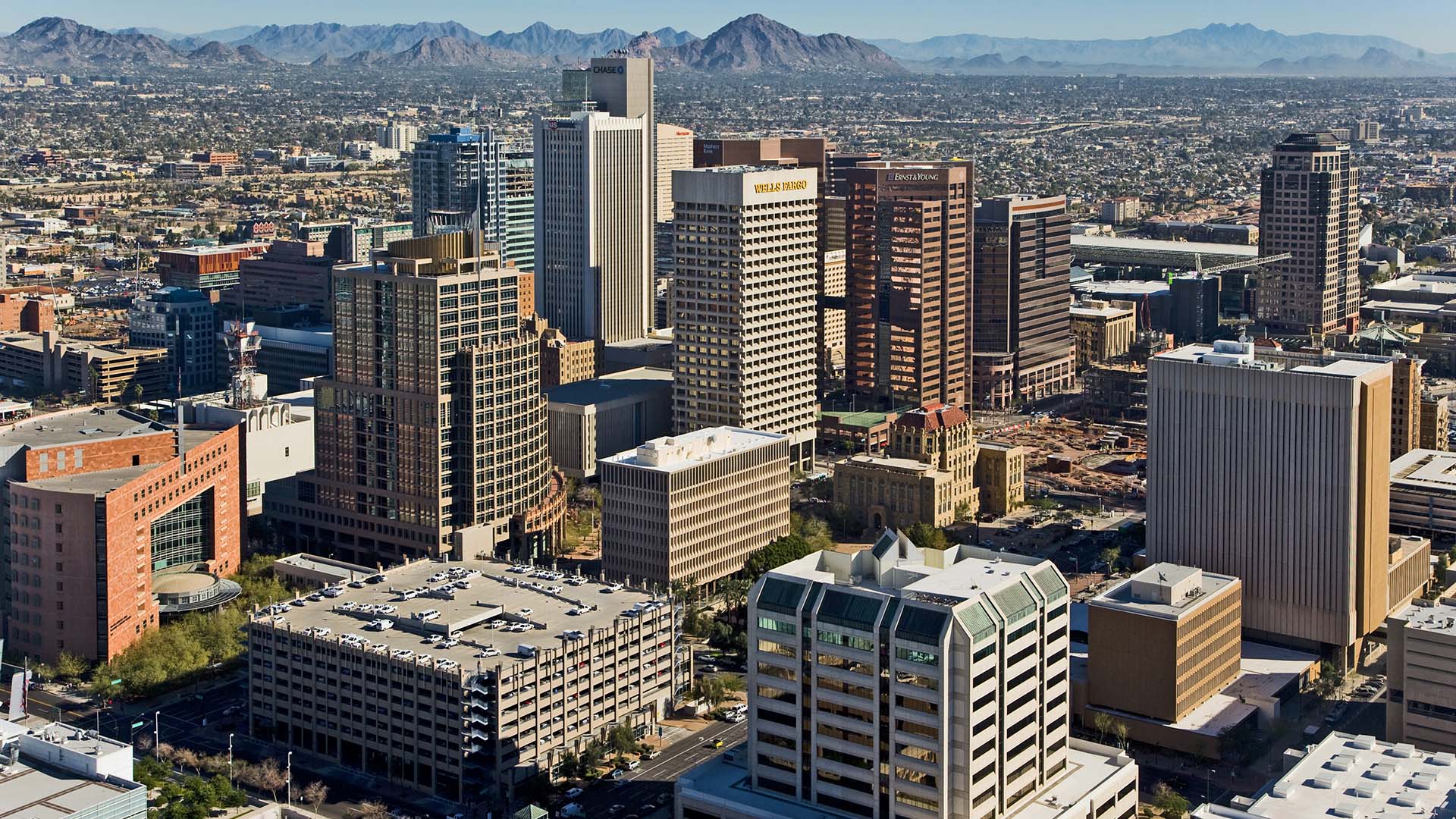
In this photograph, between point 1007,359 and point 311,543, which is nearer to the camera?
point 311,543

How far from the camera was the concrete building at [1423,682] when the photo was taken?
89.2m

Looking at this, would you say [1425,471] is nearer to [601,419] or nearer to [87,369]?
[601,419]

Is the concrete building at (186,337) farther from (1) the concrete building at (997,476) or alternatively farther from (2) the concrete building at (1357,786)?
(2) the concrete building at (1357,786)

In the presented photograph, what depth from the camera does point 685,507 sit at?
118m

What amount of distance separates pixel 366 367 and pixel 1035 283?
83145 mm

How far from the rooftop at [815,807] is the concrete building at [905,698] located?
0.07 meters

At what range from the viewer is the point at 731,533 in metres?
123

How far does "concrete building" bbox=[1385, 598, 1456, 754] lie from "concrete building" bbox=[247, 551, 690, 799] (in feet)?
114

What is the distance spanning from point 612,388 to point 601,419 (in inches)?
223

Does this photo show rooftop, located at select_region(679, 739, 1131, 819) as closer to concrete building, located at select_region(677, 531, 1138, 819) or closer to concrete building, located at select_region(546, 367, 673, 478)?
concrete building, located at select_region(677, 531, 1138, 819)

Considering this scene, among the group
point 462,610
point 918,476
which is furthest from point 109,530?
point 918,476

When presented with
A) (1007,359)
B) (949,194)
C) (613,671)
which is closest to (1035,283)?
(1007,359)

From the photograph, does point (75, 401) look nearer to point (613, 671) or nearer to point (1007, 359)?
point (1007, 359)

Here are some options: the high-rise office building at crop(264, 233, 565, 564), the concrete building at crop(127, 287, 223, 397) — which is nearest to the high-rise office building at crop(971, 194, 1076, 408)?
the high-rise office building at crop(264, 233, 565, 564)
